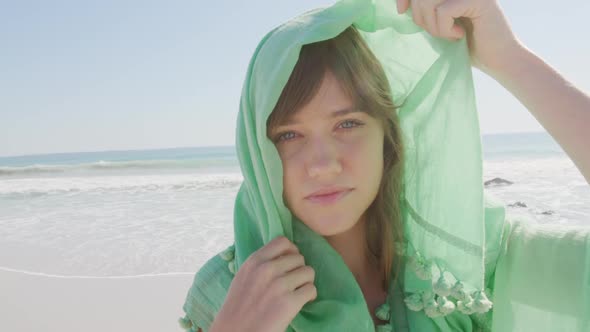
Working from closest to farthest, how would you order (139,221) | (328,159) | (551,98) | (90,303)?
(551,98)
(328,159)
(90,303)
(139,221)

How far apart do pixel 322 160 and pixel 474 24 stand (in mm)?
519

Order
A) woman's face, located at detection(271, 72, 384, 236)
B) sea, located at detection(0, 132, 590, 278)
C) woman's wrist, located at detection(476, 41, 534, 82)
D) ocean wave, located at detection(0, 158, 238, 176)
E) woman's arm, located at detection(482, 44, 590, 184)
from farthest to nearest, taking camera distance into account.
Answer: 1. ocean wave, located at detection(0, 158, 238, 176)
2. sea, located at detection(0, 132, 590, 278)
3. woman's face, located at detection(271, 72, 384, 236)
4. woman's wrist, located at detection(476, 41, 534, 82)
5. woman's arm, located at detection(482, 44, 590, 184)

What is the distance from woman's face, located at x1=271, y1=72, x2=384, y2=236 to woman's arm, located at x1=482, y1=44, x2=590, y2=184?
1.29 feet

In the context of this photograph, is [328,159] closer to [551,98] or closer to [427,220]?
[427,220]

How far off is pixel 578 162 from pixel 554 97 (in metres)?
0.16

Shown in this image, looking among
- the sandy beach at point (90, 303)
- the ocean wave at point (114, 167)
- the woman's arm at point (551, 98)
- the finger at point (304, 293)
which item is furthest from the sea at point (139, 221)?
the ocean wave at point (114, 167)

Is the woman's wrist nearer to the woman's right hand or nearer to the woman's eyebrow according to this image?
the woman's eyebrow

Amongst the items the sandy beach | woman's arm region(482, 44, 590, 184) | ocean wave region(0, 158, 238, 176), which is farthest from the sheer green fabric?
ocean wave region(0, 158, 238, 176)

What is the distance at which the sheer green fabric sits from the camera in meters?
1.25

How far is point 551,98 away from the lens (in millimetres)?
1136

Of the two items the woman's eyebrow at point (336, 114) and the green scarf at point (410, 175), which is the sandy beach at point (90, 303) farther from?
the woman's eyebrow at point (336, 114)

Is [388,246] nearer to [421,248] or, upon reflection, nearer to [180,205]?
[421,248]

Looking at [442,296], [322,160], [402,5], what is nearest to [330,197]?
[322,160]

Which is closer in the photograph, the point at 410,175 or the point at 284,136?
the point at 284,136
